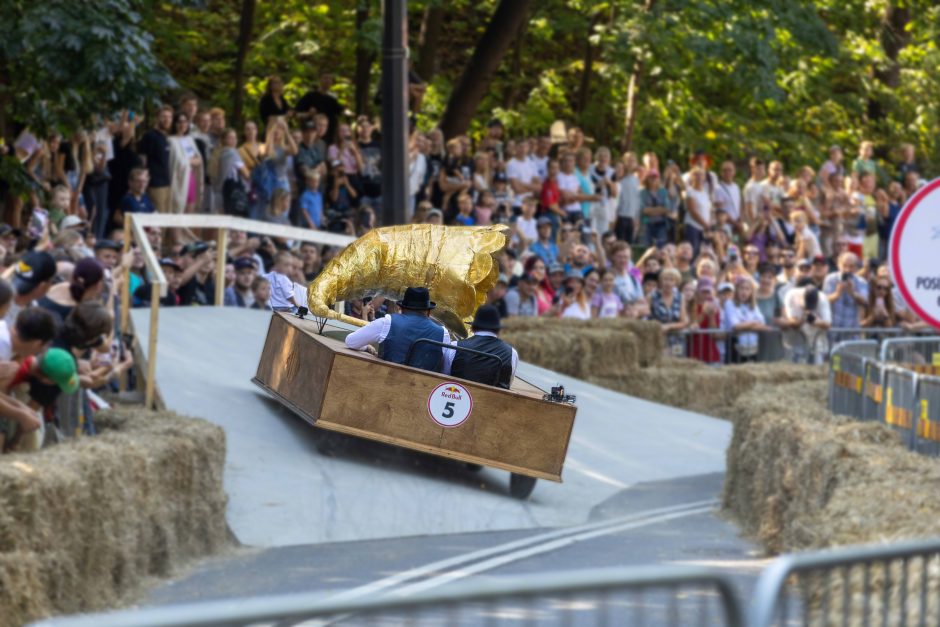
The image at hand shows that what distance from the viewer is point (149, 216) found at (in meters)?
17.1

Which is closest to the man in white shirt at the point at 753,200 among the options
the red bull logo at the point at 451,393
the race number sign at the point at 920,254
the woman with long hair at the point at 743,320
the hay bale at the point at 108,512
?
the woman with long hair at the point at 743,320

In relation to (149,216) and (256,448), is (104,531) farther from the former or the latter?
(149,216)

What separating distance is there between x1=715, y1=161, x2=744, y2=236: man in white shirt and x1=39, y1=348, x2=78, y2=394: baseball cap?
19762 millimetres

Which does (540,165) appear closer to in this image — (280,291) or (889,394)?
(889,394)

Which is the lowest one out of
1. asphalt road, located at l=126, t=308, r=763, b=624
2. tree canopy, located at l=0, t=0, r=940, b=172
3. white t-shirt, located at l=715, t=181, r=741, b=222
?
asphalt road, located at l=126, t=308, r=763, b=624

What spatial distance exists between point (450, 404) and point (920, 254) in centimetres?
377

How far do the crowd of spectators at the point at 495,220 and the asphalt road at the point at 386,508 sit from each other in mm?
1087

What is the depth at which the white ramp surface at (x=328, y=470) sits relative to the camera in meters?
14.2

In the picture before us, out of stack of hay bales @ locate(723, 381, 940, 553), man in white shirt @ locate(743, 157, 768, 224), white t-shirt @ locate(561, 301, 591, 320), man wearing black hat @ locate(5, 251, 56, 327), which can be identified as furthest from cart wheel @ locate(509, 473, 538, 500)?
man in white shirt @ locate(743, 157, 768, 224)

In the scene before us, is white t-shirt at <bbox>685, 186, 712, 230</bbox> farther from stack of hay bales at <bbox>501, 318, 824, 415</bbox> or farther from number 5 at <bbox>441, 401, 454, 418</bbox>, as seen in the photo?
number 5 at <bbox>441, 401, 454, 418</bbox>

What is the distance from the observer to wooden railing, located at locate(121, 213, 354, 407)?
15492mm

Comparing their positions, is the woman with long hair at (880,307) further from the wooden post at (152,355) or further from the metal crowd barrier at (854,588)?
the metal crowd barrier at (854,588)

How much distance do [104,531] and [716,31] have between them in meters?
20.6

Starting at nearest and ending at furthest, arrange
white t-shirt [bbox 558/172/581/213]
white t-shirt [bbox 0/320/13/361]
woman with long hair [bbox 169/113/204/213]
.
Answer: white t-shirt [bbox 0/320/13/361] → woman with long hair [bbox 169/113/204/213] → white t-shirt [bbox 558/172/581/213]
